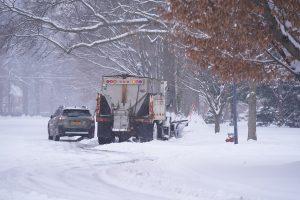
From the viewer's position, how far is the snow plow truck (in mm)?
24344

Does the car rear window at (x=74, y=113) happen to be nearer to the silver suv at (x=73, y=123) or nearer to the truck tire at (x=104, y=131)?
the silver suv at (x=73, y=123)

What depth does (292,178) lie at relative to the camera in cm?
1150

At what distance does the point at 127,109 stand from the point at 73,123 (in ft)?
11.9

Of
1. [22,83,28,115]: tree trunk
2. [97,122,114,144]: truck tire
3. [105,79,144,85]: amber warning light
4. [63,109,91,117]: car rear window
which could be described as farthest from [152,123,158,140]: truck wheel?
[22,83,28,115]: tree trunk

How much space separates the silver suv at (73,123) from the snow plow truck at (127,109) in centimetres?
234

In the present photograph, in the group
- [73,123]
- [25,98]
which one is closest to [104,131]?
[73,123]

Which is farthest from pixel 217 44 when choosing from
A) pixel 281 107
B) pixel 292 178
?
pixel 281 107

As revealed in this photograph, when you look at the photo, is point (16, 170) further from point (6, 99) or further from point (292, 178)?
point (6, 99)

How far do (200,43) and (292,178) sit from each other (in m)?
3.50

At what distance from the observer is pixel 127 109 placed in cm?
2491

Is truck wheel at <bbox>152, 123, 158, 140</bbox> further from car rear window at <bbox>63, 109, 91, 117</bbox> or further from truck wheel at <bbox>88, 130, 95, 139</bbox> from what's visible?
car rear window at <bbox>63, 109, 91, 117</bbox>

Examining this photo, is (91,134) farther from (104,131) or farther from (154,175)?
(154,175)

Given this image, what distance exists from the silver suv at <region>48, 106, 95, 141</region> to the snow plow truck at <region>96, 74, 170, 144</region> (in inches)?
92.0

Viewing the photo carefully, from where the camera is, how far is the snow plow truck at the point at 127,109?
24.3 meters
